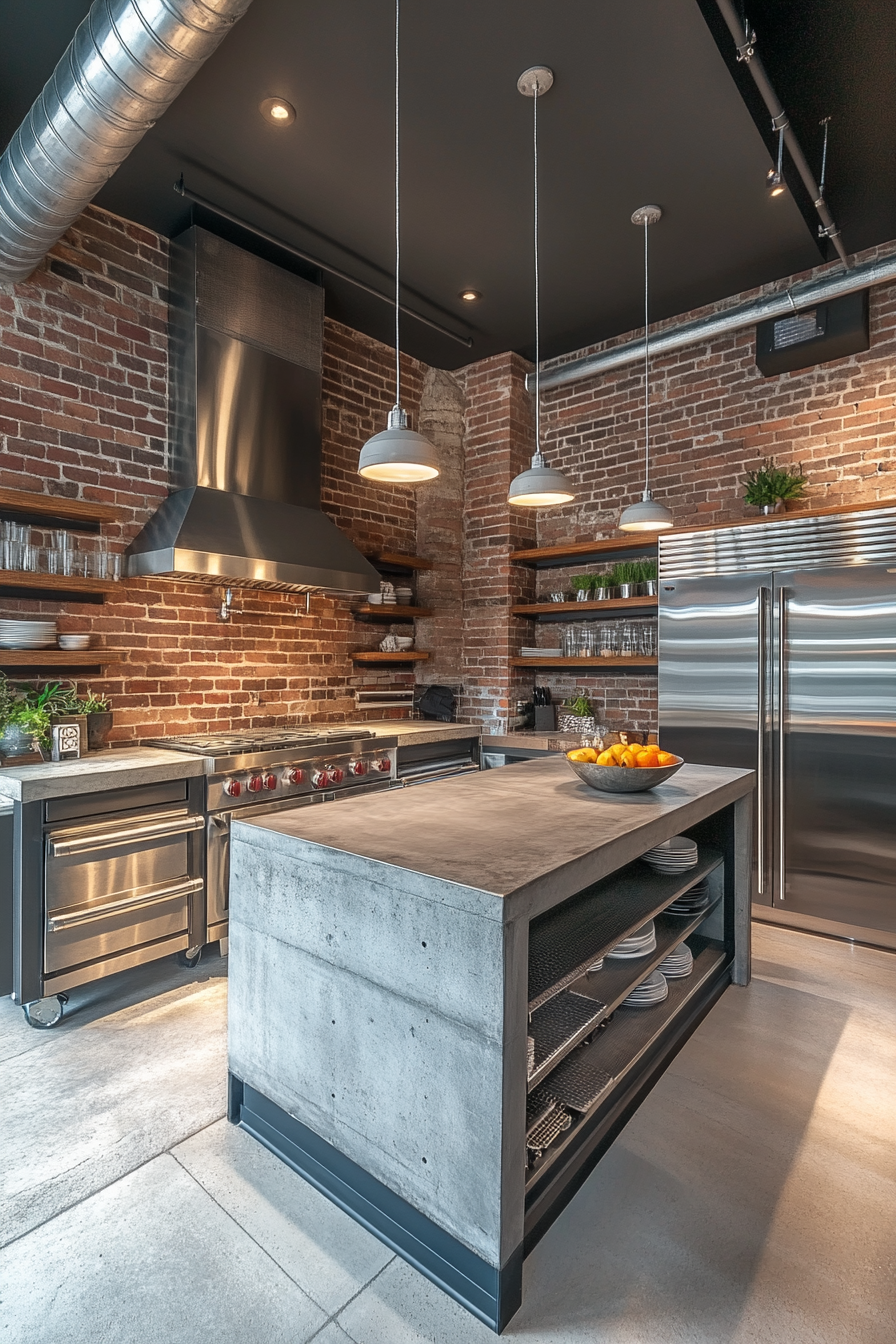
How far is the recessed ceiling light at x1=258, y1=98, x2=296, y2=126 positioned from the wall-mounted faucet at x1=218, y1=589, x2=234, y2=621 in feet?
7.45

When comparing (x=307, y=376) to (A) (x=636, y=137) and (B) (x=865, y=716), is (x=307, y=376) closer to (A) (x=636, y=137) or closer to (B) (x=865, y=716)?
(A) (x=636, y=137)

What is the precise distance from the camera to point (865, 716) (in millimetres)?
3479

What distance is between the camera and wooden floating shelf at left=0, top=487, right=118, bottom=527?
3.15m

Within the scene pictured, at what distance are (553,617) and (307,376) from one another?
2472 millimetres

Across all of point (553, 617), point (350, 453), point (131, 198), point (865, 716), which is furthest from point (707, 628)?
point (131, 198)

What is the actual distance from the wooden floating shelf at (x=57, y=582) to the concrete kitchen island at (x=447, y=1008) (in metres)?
1.93

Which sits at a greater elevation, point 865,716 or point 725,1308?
point 865,716

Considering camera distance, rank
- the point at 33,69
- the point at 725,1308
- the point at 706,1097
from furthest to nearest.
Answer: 1. the point at 33,69
2. the point at 706,1097
3. the point at 725,1308

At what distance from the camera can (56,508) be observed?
3.27 metres

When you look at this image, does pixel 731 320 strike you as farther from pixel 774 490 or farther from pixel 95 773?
pixel 95 773

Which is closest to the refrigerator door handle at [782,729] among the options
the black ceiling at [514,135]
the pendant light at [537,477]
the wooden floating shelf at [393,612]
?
the pendant light at [537,477]

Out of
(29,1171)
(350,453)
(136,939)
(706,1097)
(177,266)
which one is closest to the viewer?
(29,1171)

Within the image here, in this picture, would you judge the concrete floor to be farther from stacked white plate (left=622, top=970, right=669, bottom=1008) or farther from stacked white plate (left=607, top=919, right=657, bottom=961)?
stacked white plate (left=607, top=919, right=657, bottom=961)

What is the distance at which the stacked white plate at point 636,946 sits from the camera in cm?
231
